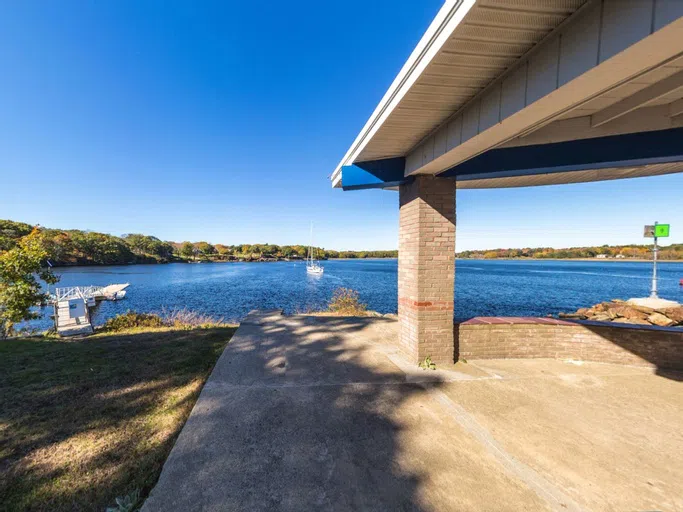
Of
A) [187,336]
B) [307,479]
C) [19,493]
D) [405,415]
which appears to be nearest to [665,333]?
[405,415]

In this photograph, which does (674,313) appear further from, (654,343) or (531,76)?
(531,76)

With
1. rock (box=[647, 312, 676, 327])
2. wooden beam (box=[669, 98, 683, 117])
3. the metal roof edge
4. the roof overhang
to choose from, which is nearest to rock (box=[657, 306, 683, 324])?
rock (box=[647, 312, 676, 327])

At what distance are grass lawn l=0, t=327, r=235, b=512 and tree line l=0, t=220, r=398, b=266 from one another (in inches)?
2006

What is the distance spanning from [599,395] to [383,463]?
3.40 meters

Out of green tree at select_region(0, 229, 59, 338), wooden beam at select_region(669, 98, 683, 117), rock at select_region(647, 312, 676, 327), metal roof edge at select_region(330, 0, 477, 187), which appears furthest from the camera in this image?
rock at select_region(647, 312, 676, 327)

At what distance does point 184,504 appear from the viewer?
6.70ft

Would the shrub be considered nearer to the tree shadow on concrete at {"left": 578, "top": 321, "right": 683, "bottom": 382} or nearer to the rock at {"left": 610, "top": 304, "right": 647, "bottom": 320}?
the tree shadow on concrete at {"left": 578, "top": 321, "right": 683, "bottom": 382}

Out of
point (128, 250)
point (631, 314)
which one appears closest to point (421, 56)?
point (631, 314)

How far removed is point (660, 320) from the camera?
991cm

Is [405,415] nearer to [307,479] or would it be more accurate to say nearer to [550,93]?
[307,479]

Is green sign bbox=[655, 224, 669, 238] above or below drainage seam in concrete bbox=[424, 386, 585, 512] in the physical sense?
above

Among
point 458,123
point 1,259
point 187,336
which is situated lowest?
point 187,336

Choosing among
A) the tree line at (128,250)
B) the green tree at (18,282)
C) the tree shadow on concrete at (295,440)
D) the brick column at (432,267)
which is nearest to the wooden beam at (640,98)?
the brick column at (432,267)

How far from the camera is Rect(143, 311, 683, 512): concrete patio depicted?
2.17 meters
